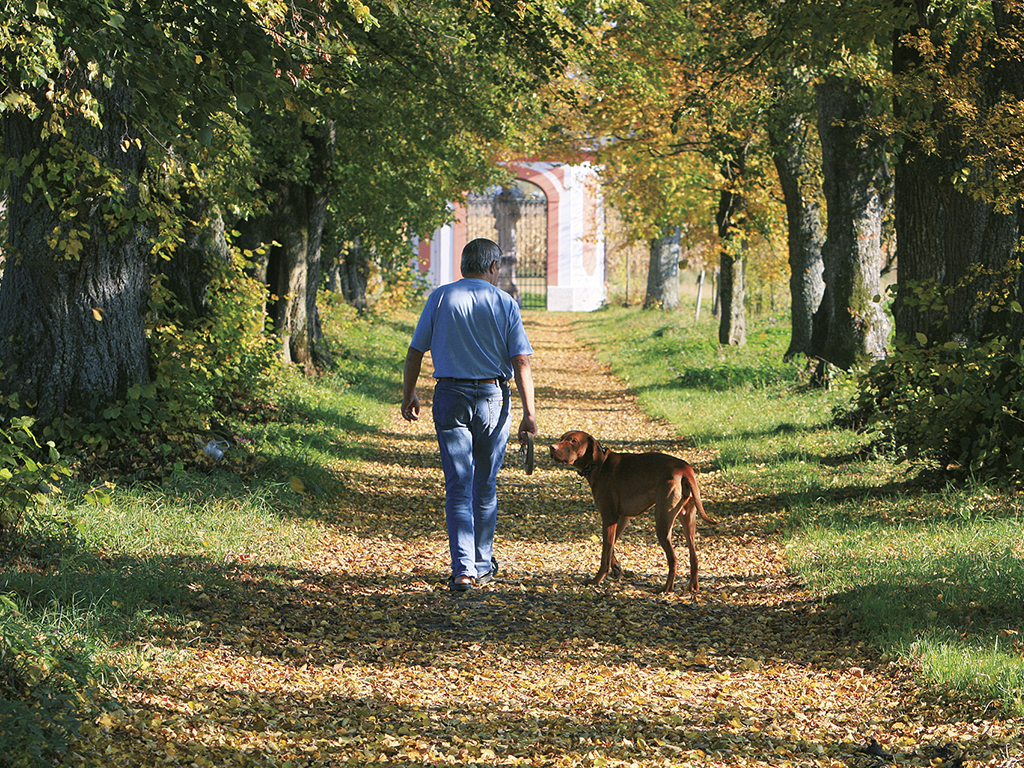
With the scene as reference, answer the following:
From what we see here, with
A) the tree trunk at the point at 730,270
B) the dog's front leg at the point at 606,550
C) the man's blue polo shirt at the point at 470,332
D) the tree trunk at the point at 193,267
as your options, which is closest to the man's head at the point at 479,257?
the man's blue polo shirt at the point at 470,332

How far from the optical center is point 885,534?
727 centimetres

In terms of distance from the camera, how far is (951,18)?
8477 millimetres

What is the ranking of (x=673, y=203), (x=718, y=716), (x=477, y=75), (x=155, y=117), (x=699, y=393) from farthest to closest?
(x=673, y=203)
(x=699, y=393)
(x=477, y=75)
(x=155, y=117)
(x=718, y=716)

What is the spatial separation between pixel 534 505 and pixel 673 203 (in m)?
15.4

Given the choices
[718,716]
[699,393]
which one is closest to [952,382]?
[718,716]

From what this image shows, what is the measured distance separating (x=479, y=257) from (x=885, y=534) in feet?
11.5

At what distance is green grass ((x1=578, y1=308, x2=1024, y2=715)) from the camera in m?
5.02

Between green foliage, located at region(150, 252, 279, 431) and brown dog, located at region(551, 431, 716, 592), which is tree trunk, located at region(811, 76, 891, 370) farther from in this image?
brown dog, located at region(551, 431, 716, 592)

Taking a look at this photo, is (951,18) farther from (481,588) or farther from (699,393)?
(699,393)

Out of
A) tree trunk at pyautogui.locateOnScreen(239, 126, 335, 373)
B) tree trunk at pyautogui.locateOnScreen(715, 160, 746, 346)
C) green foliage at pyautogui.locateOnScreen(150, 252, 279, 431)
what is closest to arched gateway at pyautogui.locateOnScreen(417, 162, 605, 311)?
tree trunk at pyautogui.locateOnScreen(715, 160, 746, 346)

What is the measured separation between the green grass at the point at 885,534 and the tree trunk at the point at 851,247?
0.62 metres

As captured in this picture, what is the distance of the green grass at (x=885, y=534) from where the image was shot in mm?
5016

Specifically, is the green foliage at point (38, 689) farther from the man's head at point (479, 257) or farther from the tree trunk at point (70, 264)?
the tree trunk at point (70, 264)

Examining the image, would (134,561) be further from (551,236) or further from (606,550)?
(551,236)
